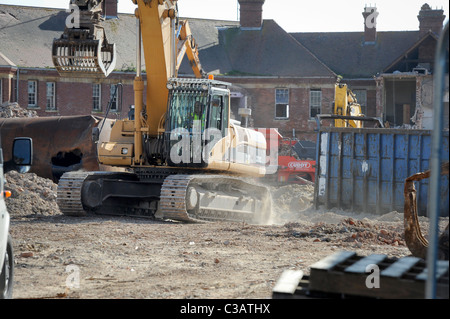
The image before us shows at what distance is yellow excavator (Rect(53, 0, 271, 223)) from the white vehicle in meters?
8.09

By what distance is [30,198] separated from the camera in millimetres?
18578

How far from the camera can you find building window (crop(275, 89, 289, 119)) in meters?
44.8

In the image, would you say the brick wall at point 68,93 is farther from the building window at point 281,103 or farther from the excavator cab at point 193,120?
the excavator cab at point 193,120

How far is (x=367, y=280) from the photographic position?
463 cm

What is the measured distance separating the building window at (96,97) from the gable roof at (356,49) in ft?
45.6

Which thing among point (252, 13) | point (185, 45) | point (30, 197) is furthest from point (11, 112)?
point (252, 13)

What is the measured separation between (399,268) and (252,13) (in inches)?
1733

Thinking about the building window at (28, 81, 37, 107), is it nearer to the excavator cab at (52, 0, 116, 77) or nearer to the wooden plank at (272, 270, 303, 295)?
the excavator cab at (52, 0, 116, 77)

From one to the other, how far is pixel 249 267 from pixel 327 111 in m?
34.7

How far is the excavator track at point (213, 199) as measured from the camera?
15.3 m

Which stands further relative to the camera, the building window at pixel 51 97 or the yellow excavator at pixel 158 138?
the building window at pixel 51 97

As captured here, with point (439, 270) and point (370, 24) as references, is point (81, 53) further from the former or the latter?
point (370, 24)
